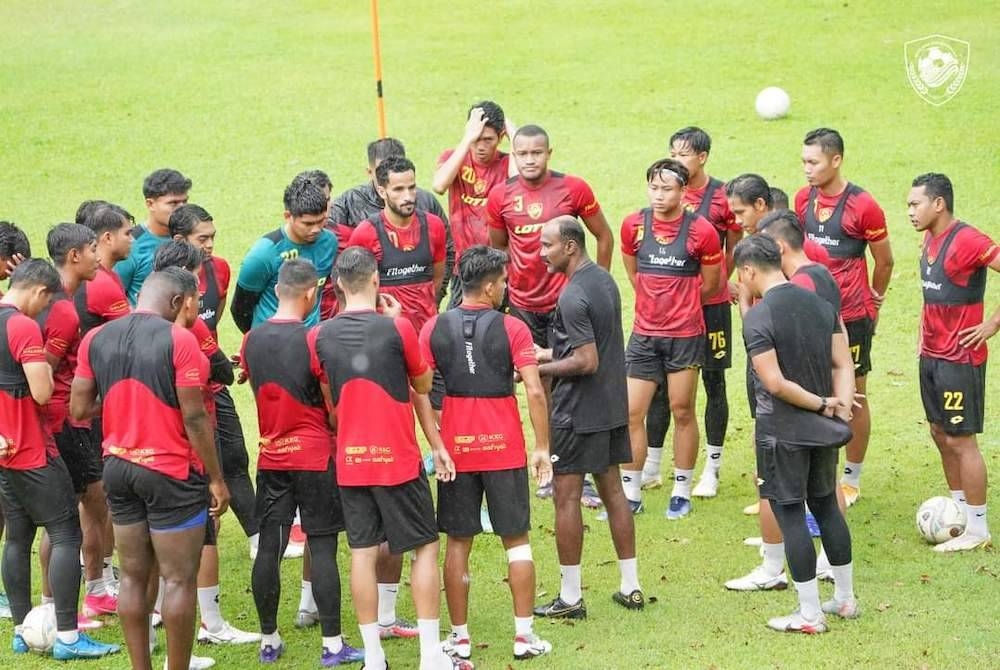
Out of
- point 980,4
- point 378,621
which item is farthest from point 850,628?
point 980,4

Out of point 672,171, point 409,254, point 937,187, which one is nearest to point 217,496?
point 409,254

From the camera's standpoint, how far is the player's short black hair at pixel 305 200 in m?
9.79

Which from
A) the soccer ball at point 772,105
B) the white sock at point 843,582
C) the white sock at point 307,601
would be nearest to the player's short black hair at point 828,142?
the white sock at point 843,582

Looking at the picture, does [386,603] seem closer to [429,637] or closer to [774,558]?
[429,637]

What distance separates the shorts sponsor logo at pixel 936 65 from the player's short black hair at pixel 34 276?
1992 cm

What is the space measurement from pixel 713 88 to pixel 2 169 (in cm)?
1278

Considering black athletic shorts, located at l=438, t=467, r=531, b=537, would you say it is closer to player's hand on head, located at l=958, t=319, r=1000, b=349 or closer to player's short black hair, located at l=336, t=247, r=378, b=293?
player's short black hair, located at l=336, t=247, r=378, b=293

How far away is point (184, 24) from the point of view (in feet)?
102

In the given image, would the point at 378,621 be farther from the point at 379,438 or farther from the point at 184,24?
the point at 184,24

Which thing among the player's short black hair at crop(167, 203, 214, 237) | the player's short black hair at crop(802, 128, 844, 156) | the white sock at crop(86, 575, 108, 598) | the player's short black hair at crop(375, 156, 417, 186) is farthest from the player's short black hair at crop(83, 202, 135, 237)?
the player's short black hair at crop(802, 128, 844, 156)

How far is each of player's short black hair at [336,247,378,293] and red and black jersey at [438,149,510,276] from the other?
378cm

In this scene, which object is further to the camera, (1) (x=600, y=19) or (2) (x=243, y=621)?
(1) (x=600, y=19)

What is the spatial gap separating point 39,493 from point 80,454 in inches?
23.4

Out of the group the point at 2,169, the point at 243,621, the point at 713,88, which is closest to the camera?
the point at 243,621
